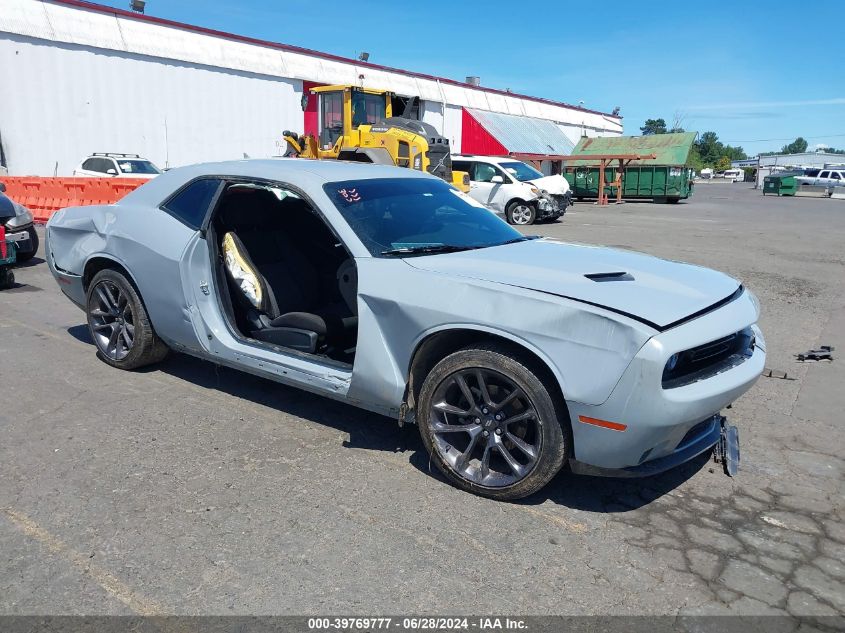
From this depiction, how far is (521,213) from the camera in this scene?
1870 centimetres

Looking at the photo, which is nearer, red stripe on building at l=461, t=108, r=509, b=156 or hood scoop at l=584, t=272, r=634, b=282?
hood scoop at l=584, t=272, r=634, b=282

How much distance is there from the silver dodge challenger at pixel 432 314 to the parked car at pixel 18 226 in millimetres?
4786

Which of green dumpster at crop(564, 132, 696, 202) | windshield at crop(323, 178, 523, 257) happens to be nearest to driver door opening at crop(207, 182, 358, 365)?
windshield at crop(323, 178, 523, 257)

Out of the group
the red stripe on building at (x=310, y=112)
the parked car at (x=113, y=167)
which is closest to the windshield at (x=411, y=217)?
the parked car at (x=113, y=167)

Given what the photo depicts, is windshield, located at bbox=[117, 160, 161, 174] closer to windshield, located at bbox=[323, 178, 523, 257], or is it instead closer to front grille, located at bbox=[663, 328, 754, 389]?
windshield, located at bbox=[323, 178, 523, 257]

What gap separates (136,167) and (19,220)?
10.9m

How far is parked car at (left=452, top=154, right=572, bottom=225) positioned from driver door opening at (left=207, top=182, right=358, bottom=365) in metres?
14.1

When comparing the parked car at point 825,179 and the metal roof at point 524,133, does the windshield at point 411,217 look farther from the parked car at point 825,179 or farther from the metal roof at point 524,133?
the parked car at point 825,179

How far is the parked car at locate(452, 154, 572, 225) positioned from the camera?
18453 millimetres

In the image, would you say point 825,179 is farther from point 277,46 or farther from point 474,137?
point 277,46

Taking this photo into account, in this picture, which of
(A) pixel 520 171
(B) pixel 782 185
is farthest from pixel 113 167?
(B) pixel 782 185

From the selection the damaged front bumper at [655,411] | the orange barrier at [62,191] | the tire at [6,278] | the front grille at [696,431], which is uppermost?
the orange barrier at [62,191]

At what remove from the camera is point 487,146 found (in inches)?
1432

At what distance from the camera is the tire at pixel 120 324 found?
483 centimetres
